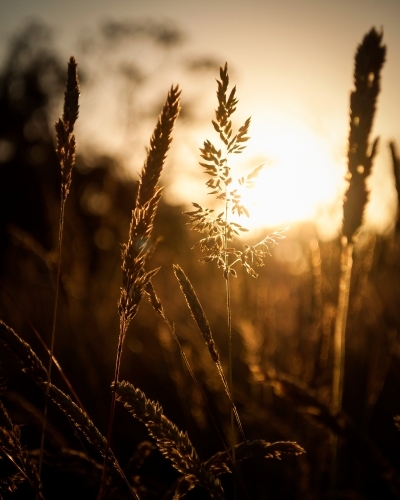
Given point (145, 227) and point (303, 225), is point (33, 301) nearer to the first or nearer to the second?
point (303, 225)

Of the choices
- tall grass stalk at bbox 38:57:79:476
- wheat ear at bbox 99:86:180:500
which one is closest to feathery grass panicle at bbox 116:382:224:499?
wheat ear at bbox 99:86:180:500

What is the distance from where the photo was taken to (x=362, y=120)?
0.78 metres

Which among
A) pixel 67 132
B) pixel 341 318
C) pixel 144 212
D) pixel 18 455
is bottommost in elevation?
pixel 18 455

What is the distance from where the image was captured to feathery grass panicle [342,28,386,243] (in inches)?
29.7

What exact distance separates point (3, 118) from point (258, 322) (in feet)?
45.1

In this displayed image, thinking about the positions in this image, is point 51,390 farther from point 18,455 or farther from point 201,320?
point 201,320

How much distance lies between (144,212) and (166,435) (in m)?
0.31

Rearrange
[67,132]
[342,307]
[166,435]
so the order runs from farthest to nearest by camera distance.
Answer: [342,307] → [67,132] → [166,435]

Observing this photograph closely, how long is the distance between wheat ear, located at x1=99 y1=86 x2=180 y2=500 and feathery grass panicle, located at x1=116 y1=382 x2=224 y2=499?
0.12 feet

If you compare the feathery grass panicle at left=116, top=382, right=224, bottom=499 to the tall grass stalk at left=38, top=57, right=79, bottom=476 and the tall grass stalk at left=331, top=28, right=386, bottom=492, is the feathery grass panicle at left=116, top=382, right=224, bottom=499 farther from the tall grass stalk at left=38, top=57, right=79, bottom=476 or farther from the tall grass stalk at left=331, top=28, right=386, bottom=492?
the tall grass stalk at left=331, top=28, right=386, bottom=492

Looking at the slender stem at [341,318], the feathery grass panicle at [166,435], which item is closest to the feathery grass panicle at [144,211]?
the feathery grass panicle at [166,435]

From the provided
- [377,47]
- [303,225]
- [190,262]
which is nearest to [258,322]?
[303,225]

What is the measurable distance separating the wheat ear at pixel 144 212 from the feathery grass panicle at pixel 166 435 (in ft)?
0.12

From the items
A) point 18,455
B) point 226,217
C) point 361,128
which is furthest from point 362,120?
point 18,455
